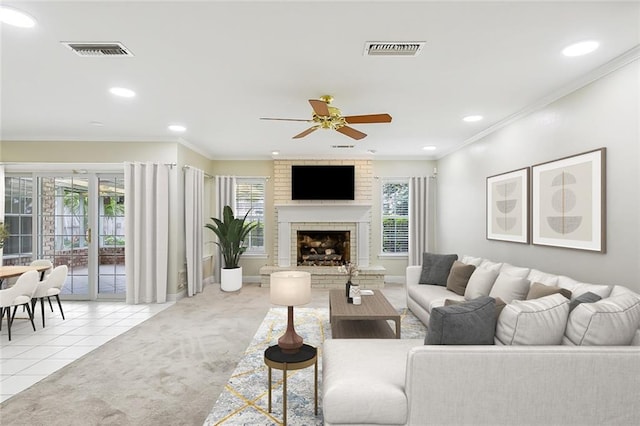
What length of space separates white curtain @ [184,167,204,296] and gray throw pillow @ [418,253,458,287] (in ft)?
12.4

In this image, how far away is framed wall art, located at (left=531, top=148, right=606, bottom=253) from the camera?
2.96 m

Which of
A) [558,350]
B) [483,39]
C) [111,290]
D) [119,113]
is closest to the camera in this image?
[558,350]

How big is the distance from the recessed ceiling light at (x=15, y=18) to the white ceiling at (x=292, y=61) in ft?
0.18

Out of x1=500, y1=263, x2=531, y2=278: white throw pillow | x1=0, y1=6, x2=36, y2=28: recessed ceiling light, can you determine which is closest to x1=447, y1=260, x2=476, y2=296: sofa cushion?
x1=500, y1=263, x2=531, y2=278: white throw pillow

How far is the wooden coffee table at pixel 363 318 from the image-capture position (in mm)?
3408

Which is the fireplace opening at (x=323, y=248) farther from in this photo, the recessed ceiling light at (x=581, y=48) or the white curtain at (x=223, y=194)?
the recessed ceiling light at (x=581, y=48)

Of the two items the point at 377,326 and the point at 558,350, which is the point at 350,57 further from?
the point at 377,326

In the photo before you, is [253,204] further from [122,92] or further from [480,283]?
[480,283]

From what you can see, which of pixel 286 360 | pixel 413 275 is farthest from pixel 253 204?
pixel 286 360

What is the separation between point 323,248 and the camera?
7.61 meters

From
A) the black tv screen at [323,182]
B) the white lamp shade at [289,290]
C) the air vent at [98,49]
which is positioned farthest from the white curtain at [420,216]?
the air vent at [98,49]

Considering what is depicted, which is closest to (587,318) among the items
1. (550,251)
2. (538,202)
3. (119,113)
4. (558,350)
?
(558,350)

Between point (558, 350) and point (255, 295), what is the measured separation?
16.7ft

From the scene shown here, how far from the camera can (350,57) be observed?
9.01 ft
